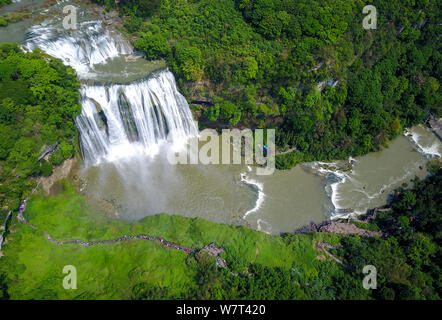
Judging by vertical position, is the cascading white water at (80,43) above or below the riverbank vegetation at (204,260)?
above

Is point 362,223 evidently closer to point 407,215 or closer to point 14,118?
point 407,215

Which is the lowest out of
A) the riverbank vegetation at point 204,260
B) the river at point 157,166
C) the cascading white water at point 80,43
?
the riverbank vegetation at point 204,260

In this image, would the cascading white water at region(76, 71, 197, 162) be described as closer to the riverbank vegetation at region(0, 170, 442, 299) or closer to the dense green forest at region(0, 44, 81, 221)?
the dense green forest at region(0, 44, 81, 221)

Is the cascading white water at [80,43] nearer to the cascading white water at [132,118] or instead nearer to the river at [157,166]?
the river at [157,166]

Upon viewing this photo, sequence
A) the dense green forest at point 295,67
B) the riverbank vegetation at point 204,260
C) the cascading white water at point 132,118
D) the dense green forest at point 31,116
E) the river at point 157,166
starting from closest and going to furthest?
the riverbank vegetation at point 204,260
the dense green forest at point 31,116
the river at point 157,166
the cascading white water at point 132,118
the dense green forest at point 295,67

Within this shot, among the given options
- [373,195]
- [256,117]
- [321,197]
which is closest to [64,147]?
[256,117]

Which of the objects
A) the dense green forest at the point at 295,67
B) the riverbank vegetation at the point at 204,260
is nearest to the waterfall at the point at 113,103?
the dense green forest at the point at 295,67

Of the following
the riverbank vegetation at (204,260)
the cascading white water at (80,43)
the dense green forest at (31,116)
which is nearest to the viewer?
the riverbank vegetation at (204,260)

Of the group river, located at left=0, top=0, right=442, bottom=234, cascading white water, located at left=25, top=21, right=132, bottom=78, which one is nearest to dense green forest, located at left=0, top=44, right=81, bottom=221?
river, located at left=0, top=0, right=442, bottom=234

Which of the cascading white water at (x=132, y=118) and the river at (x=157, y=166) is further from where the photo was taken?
the cascading white water at (x=132, y=118)

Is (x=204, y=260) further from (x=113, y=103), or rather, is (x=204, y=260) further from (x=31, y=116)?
(x=31, y=116)
